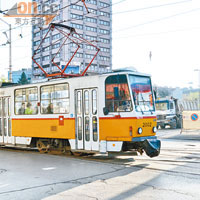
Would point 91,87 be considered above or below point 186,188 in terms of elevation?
above

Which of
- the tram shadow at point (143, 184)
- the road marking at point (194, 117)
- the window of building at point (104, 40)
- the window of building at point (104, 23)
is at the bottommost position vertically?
the tram shadow at point (143, 184)

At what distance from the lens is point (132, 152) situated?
389 inches

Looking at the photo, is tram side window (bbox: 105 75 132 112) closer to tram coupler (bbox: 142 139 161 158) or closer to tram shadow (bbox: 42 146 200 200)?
tram coupler (bbox: 142 139 161 158)

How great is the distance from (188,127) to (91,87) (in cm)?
1218

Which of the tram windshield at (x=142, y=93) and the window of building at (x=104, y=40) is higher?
the window of building at (x=104, y=40)

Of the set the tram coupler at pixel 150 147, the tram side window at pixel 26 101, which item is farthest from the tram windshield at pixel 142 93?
the tram side window at pixel 26 101

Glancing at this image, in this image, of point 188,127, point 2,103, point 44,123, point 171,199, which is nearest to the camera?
point 171,199

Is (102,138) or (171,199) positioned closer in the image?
(171,199)

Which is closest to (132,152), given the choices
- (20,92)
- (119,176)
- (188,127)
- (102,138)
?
(102,138)

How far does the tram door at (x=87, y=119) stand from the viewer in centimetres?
1048

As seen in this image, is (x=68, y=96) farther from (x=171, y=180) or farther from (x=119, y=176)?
(x=171, y=180)

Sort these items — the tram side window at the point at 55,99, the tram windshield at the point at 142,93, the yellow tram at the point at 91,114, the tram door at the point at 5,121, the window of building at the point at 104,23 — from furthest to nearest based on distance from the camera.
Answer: the window of building at the point at 104,23
the tram door at the point at 5,121
the tram side window at the point at 55,99
the tram windshield at the point at 142,93
the yellow tram at the point at 91,114

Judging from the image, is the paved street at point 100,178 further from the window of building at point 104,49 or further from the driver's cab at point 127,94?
the window of building at point 104,49

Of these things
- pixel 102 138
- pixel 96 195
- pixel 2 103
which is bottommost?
pixel 96 195
